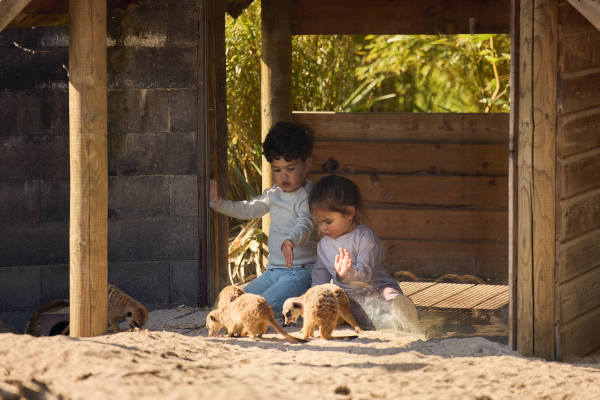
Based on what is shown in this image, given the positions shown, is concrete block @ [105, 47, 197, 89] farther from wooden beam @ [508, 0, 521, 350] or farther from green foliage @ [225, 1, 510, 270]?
wooden beam @ [508, 0, 521, 350]

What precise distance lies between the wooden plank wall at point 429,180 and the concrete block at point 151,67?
1.72 metres

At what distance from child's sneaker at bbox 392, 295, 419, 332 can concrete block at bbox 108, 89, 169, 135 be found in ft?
6.81

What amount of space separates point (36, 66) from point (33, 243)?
4.12 feet

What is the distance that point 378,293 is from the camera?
531 cm

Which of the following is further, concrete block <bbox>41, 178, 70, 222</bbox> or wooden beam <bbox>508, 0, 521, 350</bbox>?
concrete block <bbox>41, 178, 70, 222</bbox>

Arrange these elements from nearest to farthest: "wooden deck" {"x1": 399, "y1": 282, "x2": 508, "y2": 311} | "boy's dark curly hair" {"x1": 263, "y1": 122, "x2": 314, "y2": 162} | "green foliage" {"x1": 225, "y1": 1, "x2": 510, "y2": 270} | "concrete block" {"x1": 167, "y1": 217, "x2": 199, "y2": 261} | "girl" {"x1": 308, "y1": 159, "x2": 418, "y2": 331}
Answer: "girl" {"x1": 308, "y1": 159, "x2": 418, "y2": 331}, "boy's dark curly hair" {"x1": 263, "y1": 122, "x2": 314, "y2": 162}, "concrete block" {"x1": 167, "y1": 217, "x2": 199, "y2": 261}, "wooden deck" {"x1": 399, "y1": 282, "x2": 508, "y2": 311}, "green foliage" {"x1": 225, "y1": 1, "x2": 510, "y2": 270}

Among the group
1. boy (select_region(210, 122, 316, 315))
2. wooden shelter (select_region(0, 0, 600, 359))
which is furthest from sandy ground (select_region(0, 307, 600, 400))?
boy (select_region(210, 122, 316, 315))

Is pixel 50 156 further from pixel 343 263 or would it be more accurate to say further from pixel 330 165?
pixel 330 165

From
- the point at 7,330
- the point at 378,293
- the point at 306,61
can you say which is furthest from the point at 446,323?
the point at 306,61

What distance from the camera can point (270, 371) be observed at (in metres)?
3.77

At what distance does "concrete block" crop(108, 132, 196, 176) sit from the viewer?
5.82 m

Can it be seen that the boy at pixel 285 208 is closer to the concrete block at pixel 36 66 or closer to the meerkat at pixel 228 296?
the meerkat at pixel 228 296

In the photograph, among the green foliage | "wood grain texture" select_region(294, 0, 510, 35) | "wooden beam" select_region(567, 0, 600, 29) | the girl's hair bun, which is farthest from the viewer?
the green foliage

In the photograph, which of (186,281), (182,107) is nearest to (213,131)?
(182,107)
